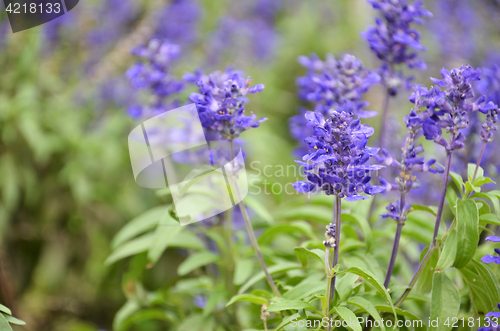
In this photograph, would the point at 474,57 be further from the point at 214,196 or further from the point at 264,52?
the point at 214,196

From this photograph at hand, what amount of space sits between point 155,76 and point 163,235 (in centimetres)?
106

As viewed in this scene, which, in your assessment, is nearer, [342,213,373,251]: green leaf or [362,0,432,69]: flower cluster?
[342,213,373,251]: green leaf

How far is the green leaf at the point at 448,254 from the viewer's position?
1605 millimetres

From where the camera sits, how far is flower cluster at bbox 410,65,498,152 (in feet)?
5.30

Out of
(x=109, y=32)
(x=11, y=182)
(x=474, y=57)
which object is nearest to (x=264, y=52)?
(x=109, y=32)

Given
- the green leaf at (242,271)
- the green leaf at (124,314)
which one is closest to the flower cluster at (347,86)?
the green leaf at (242,271)

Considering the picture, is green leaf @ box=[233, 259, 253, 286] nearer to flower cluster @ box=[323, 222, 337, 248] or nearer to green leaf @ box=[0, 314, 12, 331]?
flower cluster @ box=[323, 222, 337, 248]

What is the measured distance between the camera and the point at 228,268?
8.21ft

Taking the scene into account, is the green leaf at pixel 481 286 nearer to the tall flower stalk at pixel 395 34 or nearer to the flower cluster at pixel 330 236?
the flower cluster at pixel 330 236

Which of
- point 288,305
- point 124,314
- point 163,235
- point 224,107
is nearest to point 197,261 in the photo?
point 163,235

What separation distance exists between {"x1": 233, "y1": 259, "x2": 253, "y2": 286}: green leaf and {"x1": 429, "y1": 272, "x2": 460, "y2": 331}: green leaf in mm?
959

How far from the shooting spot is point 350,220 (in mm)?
2215

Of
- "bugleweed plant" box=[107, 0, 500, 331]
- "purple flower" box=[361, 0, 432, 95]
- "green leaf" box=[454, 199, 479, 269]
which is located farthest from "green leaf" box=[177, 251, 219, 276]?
"purple flower" box=[361, 0, 432, 95]

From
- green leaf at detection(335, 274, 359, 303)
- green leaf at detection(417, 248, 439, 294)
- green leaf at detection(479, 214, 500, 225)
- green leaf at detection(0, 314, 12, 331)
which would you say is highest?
green leaf at detection(479, 214, 500, 225)
